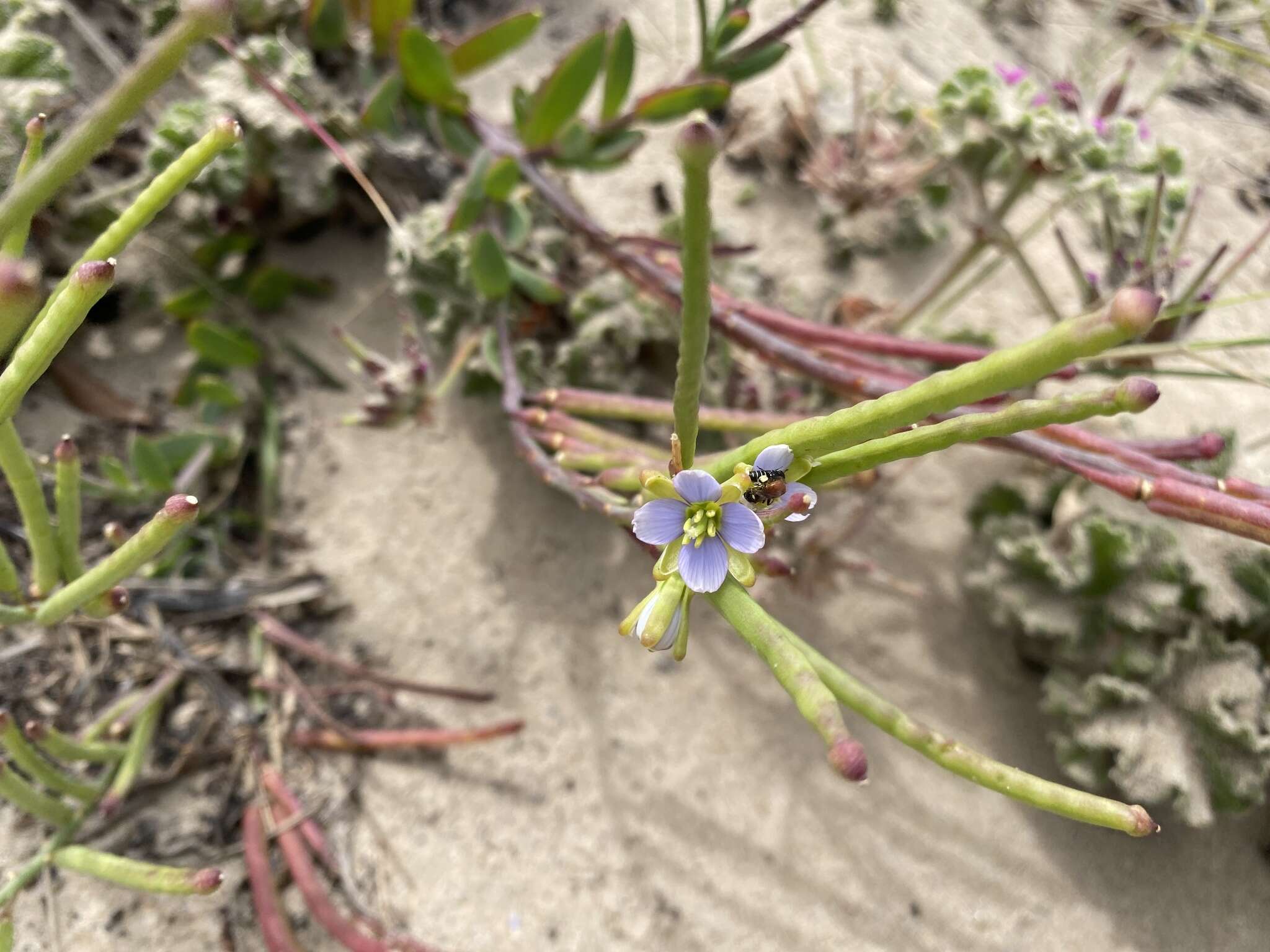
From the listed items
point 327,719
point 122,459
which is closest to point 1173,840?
point 327,719

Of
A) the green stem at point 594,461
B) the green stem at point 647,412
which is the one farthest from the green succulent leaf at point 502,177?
the green stem at point 594,461

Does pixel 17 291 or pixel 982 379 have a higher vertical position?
pixel 17 291

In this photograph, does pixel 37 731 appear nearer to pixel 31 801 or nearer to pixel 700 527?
pixel 31 801

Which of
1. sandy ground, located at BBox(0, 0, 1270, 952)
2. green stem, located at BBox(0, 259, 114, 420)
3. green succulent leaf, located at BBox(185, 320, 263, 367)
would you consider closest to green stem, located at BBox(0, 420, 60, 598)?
green stem, located at BBox(0, 259, 114, 420)

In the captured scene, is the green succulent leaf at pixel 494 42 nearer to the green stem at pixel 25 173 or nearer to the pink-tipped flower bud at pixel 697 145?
the green stem at pixel 25 173

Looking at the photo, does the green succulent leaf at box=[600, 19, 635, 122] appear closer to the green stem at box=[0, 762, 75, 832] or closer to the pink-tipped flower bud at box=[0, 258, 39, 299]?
the pink-tipped flower bud at box=[0, 258, 39, 299]

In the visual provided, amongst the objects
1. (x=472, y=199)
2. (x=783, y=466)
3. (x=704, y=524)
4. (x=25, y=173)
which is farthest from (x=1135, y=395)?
(x=472, y=199)
